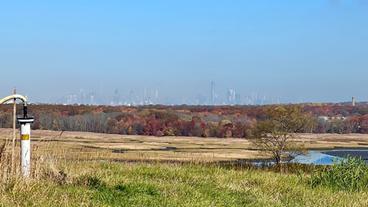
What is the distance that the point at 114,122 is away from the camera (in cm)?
12375

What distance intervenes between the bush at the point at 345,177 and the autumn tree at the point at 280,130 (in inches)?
1131

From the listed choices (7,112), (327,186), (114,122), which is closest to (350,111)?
(114,122)

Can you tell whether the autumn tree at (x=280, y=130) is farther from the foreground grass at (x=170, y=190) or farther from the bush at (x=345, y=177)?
the foreground grass at (x=170, y=190)

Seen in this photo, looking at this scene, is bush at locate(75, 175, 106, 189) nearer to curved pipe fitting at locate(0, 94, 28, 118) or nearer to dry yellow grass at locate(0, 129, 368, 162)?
dry yellow grass at locate(0, 129, 368, 162)

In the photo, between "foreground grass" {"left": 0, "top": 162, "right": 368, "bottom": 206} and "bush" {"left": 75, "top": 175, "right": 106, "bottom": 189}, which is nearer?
"foreground grass" {"left": 0, "top": 162, "right": 368, "bottom": 206}

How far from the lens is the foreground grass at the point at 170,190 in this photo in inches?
373

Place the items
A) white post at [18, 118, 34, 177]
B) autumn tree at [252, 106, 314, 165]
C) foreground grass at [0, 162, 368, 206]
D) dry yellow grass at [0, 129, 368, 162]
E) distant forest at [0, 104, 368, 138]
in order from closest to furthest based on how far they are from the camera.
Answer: foreground grass at [0, 162, 368, 206], white post at [18, 118, 34, 177], dry yellow grass at [0, 129, 368, 162], autumn tree at [252, 106, 314, 165], distant forest at [0, 104, 368, 138]

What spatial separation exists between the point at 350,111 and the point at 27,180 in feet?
548

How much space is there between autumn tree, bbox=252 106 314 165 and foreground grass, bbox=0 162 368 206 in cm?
3019

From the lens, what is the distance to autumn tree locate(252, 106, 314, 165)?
1786 inches

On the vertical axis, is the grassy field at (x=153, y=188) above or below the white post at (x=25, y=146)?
below

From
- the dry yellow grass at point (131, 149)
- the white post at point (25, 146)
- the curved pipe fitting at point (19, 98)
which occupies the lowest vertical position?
the dry yellow grass at point (131, 149)

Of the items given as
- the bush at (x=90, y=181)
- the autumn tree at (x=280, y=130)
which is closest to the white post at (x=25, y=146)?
the bush at (x=90, y=181)

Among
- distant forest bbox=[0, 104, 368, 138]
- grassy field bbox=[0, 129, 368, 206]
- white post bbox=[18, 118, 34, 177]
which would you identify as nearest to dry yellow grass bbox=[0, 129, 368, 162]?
grassy field bbox=[0, 129, 368, 206]
